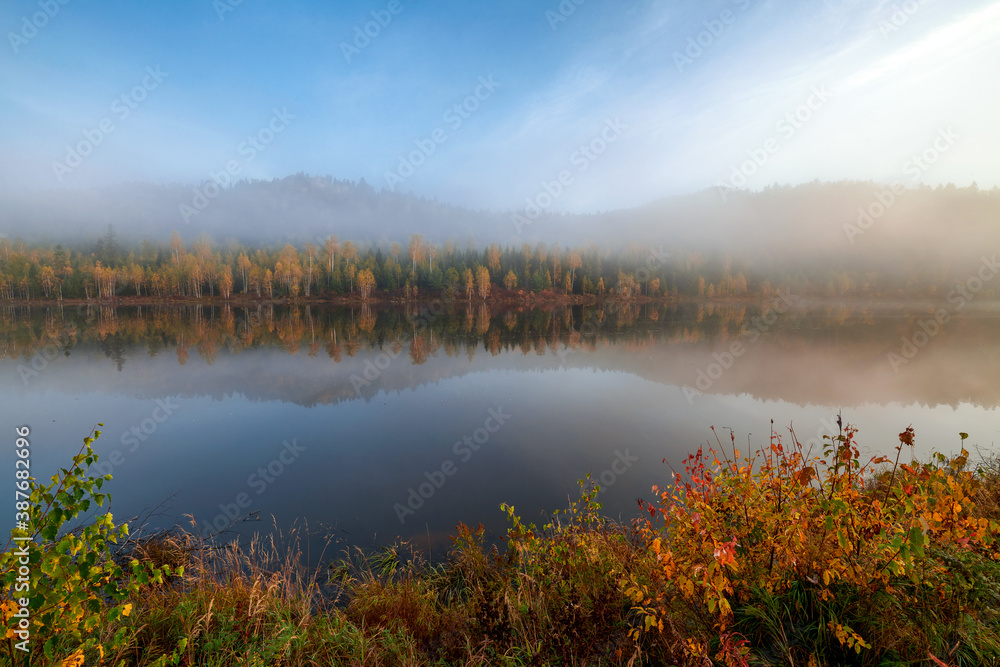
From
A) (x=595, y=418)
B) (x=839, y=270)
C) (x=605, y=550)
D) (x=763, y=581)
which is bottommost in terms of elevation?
(x=595, y=418)

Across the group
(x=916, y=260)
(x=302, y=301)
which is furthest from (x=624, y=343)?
(x=916, y=260)

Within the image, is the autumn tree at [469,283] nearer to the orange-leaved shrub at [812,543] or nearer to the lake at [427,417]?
the lake at [427,417]

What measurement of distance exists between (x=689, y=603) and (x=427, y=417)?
12.6 m

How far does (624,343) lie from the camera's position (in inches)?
1378

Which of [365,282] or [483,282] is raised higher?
[483,282]

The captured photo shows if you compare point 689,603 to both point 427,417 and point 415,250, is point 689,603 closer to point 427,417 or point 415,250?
point 427,417

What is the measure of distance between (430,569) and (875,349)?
128ft

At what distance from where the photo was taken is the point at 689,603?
403 centimetres

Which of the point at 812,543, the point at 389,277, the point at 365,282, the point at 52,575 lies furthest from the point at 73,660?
the point at 389,277

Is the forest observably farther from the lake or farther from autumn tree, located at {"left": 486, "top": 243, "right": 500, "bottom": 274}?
the lake

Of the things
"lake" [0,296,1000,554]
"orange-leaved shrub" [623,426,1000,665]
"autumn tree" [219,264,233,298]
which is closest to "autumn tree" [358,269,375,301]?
"autumn tree" [219,264,233,298]

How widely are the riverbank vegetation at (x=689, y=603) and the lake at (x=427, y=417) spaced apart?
132 centimetres

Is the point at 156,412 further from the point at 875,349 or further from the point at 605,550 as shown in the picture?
the point at 875,349

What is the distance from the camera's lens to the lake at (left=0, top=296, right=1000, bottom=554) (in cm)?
938
